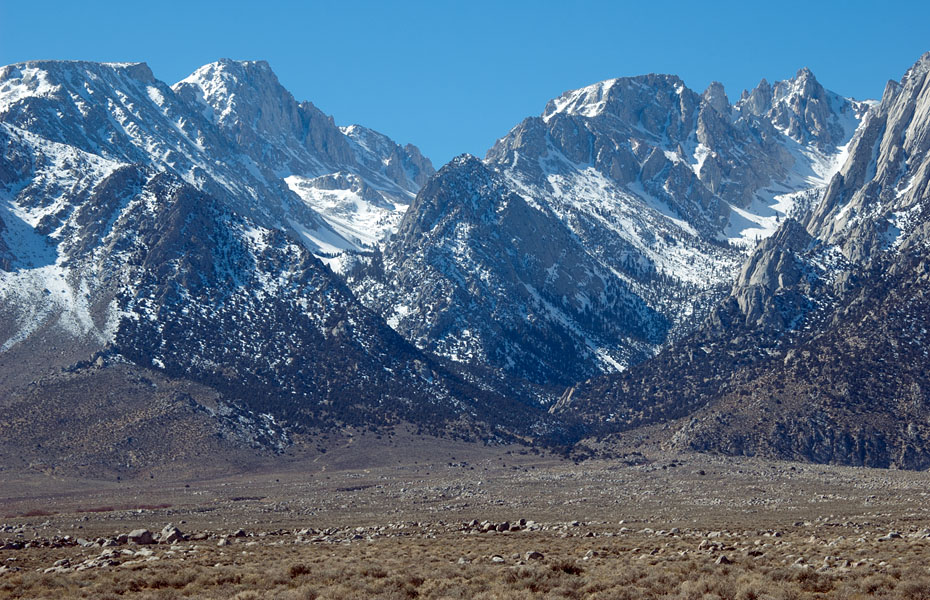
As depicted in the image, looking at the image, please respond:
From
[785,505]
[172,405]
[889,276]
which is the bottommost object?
[785,505]

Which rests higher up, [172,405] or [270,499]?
[172,405]

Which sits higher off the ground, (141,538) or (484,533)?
(141,538)

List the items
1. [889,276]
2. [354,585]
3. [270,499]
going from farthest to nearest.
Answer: [889,276] < [270,499] < [354,585]

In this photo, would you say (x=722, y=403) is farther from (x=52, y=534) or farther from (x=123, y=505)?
(x=52, y=534)

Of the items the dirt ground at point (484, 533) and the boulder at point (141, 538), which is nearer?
the dirt ground at point (484, 533)

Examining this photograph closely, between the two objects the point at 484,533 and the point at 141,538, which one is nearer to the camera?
the point at 141,538

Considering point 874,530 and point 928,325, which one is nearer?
point 874,530

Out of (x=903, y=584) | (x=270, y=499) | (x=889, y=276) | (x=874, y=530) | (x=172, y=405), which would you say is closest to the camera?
(x=903, y=584)

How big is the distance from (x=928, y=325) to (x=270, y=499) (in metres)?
122

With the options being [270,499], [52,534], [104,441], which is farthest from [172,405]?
[52,534]

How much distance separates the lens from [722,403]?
179m

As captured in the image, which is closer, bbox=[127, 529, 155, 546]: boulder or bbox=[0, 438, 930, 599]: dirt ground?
bbox=[0, 438, 930, 599]: dirt ground

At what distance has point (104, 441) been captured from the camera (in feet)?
504

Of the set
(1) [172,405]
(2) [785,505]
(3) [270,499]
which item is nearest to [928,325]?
(2) [785,505]
